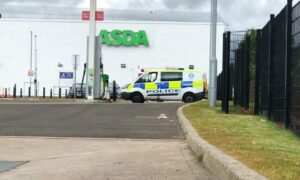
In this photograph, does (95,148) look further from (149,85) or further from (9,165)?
(149,85)

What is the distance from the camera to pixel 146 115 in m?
17.7

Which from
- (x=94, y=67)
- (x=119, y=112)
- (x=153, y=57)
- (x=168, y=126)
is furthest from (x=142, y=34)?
(x=168, y=126)

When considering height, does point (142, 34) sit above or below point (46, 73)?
above

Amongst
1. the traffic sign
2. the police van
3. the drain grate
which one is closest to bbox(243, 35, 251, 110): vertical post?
the drain grate

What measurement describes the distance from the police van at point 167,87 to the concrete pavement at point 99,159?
18535 mm

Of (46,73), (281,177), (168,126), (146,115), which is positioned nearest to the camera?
(281,177)

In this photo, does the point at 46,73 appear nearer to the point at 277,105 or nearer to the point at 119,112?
the point at 119,112

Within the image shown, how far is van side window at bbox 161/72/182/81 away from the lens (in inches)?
1200

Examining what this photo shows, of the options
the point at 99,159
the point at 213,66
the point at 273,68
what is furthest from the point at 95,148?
the point at 213,66

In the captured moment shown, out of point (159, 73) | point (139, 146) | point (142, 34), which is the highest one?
point (142, 34)

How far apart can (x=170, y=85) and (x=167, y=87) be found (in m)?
0.21

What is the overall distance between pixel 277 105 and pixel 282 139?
3.08m

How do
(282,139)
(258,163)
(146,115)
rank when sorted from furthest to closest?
(146,115), (282,139), (258,163)

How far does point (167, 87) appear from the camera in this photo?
30562 mm
